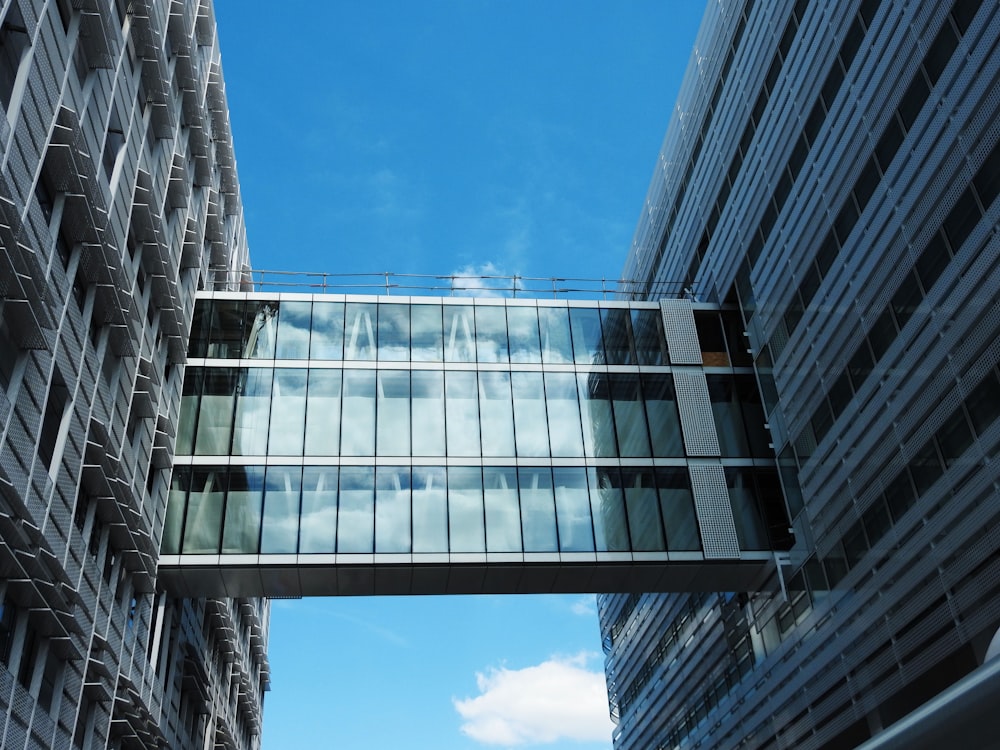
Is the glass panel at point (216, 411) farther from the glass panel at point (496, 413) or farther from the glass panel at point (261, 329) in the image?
the glass panel at point (496, 413)

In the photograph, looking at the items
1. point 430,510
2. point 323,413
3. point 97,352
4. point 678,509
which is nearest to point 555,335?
point 678,509

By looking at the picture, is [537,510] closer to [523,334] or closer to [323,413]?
[523,334]

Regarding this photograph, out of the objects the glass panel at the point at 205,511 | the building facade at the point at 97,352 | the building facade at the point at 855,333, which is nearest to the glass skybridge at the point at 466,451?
the glass panel at the point at 205,511

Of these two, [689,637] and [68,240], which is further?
[689,637]

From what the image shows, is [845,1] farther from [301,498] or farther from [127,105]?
[301,498]

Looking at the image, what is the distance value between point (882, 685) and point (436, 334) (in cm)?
1849

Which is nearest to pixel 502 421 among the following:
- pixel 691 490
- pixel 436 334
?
pixel 436 334

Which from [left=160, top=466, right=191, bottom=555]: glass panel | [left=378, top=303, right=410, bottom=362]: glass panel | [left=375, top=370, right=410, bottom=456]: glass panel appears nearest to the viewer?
[left=160, top=466, right=191, bottom=555]: glass panel

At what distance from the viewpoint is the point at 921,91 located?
71.9 feet

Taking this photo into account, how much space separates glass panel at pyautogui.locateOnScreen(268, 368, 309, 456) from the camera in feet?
104

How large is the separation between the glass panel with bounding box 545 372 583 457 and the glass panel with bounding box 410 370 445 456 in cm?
360

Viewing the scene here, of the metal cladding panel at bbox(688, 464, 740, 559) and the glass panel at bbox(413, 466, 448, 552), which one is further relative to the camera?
the metal cladding panel at bbox(688, 464, 740, 559)

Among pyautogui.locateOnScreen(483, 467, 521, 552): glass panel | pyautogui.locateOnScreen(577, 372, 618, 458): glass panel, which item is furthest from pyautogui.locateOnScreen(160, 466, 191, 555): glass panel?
pyautogui.locateOnScreen(577, 372, 618, 458): glass panel

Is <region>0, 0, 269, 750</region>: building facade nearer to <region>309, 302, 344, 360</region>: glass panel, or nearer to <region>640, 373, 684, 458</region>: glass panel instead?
<region>309, 302, 344, 360</region>: glass panel
